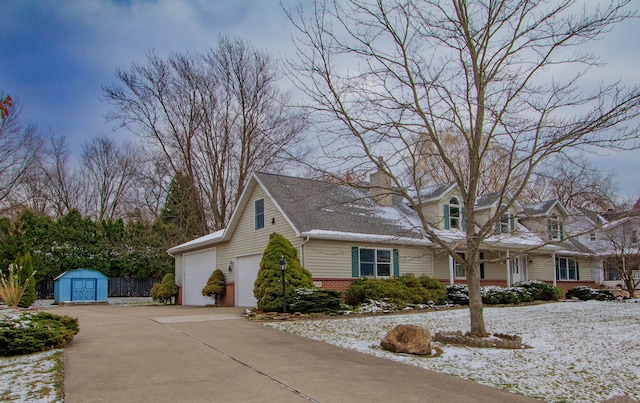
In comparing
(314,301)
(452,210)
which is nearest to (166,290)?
(314,301)

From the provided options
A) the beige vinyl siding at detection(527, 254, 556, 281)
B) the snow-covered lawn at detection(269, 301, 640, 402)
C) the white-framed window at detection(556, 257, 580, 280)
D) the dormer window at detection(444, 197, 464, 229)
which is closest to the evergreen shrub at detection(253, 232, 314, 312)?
the snow-covered lawn at detection(269, 301, 640, 402)

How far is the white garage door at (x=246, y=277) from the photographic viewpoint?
65.4 feet

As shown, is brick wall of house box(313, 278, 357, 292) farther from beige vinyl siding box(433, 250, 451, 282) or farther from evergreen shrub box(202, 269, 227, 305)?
evergreen shrub box(202, 269, 227, 305)

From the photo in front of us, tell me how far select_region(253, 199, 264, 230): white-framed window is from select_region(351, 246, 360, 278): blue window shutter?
3.77 metres

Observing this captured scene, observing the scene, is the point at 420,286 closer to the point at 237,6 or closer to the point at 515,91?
the point at 515,91

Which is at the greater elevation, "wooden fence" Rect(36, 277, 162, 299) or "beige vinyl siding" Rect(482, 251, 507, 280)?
"beige vinyl siding" Rect(482, 251, 507, 280)

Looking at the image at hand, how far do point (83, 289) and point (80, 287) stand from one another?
17cm

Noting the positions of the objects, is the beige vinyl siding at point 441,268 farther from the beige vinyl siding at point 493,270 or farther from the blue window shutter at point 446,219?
the beige vinyl siding at point 493,270

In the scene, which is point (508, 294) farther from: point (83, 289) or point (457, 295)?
point (83, 289)

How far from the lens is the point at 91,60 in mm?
13008

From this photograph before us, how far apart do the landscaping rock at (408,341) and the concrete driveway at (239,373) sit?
0.64m

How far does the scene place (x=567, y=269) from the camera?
96.7ft

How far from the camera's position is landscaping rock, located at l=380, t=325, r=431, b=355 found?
30.4 feet

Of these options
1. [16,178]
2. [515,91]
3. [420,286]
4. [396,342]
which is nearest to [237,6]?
[515,91]
